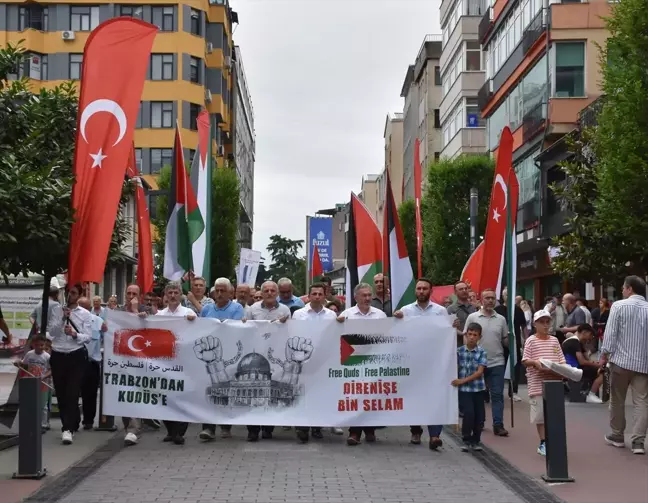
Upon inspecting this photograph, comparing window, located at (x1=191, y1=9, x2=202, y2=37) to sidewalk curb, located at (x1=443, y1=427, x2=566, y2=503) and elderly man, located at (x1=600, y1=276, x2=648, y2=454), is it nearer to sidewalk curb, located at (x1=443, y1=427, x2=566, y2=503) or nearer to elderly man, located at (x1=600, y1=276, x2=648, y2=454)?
sidewalk curb, located at (x1=443, y1=427, x2=566, y2=503)

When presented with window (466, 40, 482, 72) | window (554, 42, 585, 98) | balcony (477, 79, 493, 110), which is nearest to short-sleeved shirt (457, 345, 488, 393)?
window (554, 42, 585, 98)

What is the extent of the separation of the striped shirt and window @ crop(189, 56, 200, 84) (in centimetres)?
5958

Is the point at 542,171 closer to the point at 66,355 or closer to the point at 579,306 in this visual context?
the point at 579,306

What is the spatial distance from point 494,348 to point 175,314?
157 inches

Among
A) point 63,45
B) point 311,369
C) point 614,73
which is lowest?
point 311,369

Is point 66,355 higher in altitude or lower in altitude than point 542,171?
lower

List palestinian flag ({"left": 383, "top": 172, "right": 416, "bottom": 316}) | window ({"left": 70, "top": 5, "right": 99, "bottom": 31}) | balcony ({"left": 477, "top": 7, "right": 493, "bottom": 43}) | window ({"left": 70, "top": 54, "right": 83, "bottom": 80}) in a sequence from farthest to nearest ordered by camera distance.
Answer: window ({"left": 70, "top": 54, "right": 83, "bottom": 80}) < window ({"left": 70, "top": 5, "right": 99, "bottom": 31}) < balcony ({"left": 477, "top": 7, "right": 493, "bottom": 43}) < palestinian flag ({"left": 383, "top": 172, "right": 416, "bottom": 316})

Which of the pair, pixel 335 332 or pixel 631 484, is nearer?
pixel 631 484

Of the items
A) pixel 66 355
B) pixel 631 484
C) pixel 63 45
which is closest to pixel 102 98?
pixel 66 355

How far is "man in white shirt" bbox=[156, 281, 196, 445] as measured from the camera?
46.3 feet

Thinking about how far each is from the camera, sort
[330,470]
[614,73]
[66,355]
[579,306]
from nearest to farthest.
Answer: [330,470] → [66,355] → [614,73] → [579,306]

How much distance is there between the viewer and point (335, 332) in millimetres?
14328

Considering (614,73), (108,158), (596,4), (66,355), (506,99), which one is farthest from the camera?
(506,99)

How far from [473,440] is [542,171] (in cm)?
3152
